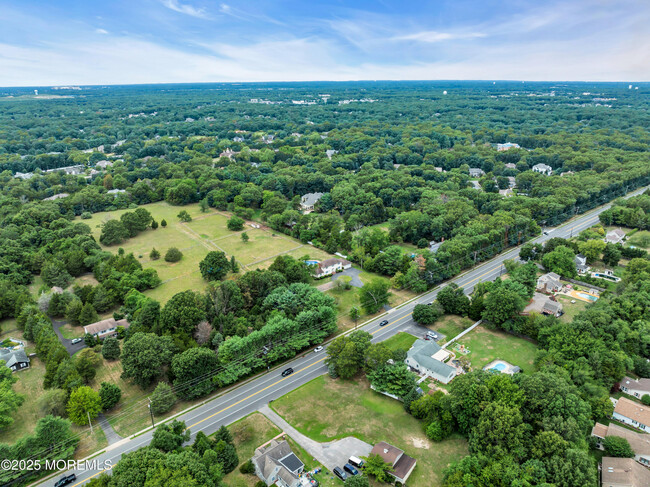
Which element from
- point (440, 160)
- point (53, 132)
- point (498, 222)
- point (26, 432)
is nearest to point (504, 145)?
point (440, 160)

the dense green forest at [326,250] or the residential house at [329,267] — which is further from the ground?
the dense green forest at [326,250]

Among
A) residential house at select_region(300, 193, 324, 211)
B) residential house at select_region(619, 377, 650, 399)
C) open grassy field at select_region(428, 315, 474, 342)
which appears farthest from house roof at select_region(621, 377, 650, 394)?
residential house at select_region(300, 193, 324, 211)

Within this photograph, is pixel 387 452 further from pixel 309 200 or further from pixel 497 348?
pixel 309 200

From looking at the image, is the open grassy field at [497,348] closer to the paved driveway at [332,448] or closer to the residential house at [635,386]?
the residential house at [635,386]

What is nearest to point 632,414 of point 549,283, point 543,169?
point 549,283

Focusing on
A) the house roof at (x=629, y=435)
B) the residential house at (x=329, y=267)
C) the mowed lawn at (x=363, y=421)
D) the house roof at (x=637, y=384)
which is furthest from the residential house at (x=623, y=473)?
the residential house at (x=329, y=267)

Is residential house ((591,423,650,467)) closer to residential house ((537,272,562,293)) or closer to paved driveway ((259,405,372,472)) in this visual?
paved driveway ((259,405,372,472))
